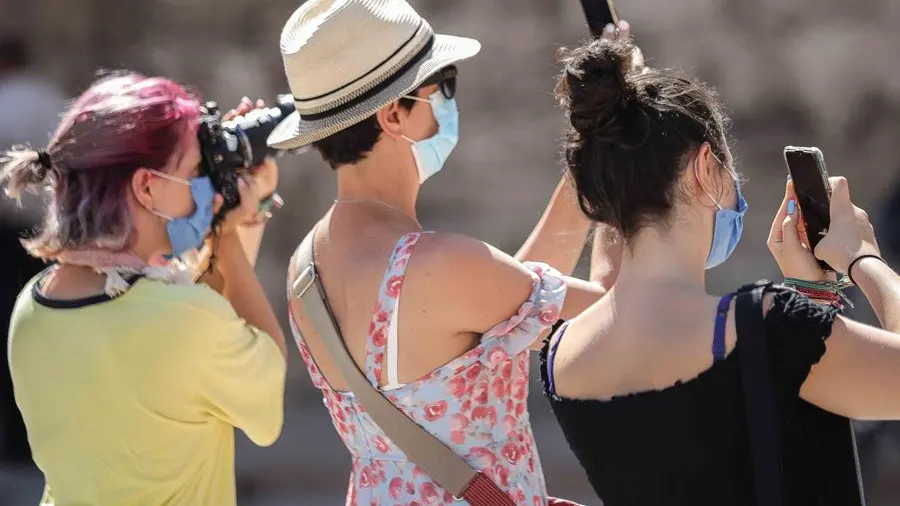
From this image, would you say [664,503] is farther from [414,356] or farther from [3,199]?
[3,199]

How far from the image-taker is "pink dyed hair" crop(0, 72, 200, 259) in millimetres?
2695

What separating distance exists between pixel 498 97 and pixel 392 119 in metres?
3.82

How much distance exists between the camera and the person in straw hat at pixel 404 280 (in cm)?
232

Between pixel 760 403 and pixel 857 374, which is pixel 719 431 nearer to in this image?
pixel 760 403

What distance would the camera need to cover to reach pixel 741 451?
78.5 inches

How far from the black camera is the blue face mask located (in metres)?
1.14

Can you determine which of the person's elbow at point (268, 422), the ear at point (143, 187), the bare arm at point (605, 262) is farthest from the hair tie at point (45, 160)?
the bare arm at point (605, 262)

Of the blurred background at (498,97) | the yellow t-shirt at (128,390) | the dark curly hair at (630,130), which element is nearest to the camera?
the dark curly hair at (630,130)

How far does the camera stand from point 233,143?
296 cm

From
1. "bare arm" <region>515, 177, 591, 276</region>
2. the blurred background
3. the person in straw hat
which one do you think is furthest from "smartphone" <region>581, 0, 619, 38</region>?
the blurred background

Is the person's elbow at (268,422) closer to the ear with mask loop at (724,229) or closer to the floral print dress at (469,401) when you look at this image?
the floral print dress at (469,401)

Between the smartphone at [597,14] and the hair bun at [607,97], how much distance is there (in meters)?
0.39

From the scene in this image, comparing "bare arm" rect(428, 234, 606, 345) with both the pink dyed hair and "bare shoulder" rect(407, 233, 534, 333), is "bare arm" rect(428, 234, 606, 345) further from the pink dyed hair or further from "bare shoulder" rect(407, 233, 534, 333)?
the pink dyed hair

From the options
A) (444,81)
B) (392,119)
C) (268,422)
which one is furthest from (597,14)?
(268,422)
